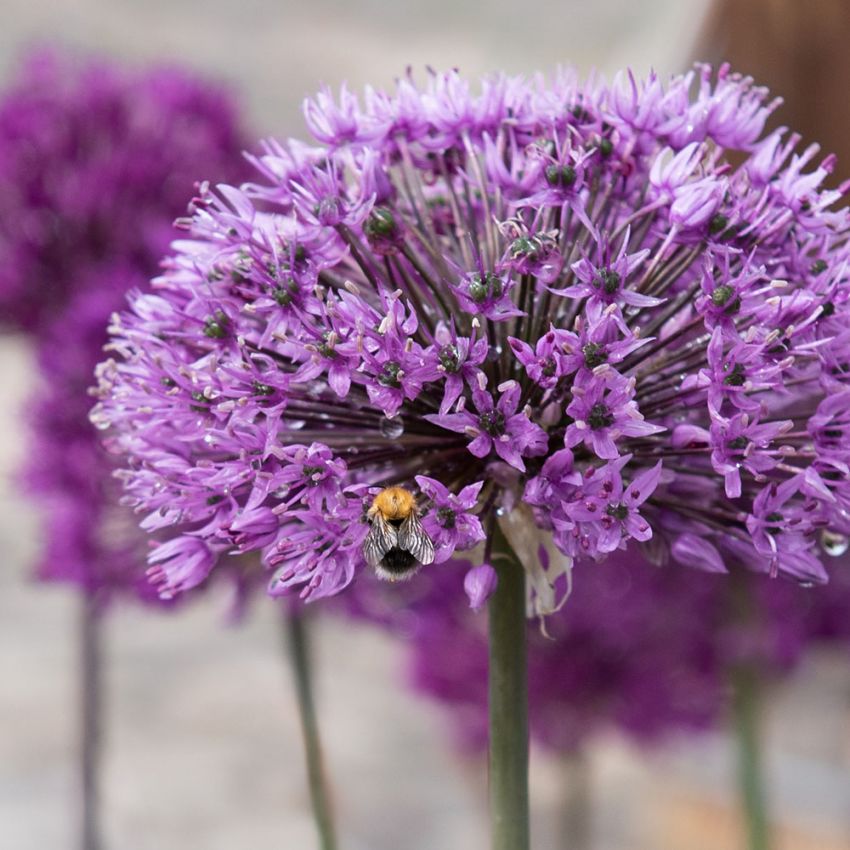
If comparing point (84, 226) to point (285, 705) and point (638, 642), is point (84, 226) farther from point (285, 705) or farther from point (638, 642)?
point (285, 705)

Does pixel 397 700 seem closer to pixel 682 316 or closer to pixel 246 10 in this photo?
pixel 246 10

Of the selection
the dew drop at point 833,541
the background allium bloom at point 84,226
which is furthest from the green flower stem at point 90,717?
the dew drop at point 833,541

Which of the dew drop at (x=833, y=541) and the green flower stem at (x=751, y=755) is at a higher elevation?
the dew drop at (x=833, y=541)

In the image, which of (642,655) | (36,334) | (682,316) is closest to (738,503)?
(682,316)

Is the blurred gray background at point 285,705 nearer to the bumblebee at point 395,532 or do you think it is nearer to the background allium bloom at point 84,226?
the background allium bloom at point 84,226

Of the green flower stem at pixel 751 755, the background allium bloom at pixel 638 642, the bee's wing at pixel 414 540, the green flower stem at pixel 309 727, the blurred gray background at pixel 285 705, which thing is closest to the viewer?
the bee's wing at pixel 414 540

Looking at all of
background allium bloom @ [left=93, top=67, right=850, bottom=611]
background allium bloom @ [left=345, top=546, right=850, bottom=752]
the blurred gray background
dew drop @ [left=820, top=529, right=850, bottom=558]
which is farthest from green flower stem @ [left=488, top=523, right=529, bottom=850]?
the blurred gray background

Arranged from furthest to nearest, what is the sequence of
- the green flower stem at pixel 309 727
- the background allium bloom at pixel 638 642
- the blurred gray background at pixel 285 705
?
the blurred gray background at pixel 285 705 → the background allium bloom at pixel 638 642 → the green flower stem at pixel 309 727

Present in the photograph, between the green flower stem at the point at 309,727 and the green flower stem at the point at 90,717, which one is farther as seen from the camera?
the green flower stem at the point at 90,717
